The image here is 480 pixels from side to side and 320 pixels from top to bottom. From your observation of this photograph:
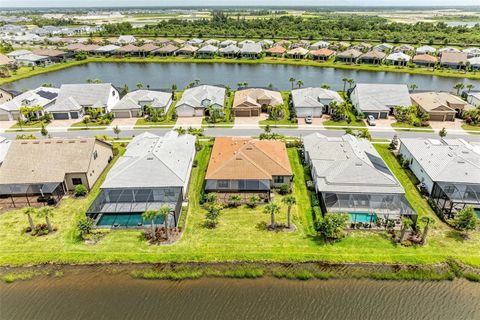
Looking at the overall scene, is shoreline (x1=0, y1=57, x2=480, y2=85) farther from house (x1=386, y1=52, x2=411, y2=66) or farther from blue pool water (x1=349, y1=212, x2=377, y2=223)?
blue pool water (x1=349, y1=212, x2=377, y2=223)

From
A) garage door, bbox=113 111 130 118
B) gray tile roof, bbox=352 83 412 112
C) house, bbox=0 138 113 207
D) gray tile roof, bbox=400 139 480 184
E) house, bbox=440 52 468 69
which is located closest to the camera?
gray tile roof, bbox=400 139 480 184

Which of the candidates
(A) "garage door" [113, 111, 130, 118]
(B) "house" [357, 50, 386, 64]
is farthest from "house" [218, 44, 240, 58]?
(A) "garage door" [113, 111, 130, 118]

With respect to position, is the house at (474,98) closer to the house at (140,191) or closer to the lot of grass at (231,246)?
Result: the lot of grass at (231,246)

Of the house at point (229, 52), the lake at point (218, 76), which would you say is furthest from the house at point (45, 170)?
the house at point (229, 52)

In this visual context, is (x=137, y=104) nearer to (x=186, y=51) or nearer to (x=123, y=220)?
(x=123, y=220)

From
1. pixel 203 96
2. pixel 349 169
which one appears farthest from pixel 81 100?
Result: pixel 349 169

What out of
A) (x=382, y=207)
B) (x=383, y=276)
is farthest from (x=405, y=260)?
(x=382, y=207)

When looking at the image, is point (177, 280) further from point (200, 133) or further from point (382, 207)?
point (200, 133)
